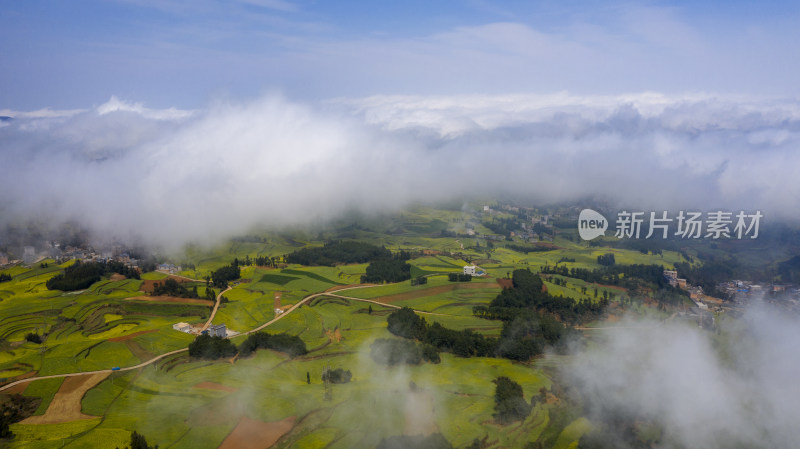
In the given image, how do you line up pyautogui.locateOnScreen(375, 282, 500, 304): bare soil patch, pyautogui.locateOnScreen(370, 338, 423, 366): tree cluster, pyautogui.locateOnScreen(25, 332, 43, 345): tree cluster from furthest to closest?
pyautogui.locateOnScreen(375, 282, 500, 304): bare soil patch → pyautogui.locateOnScreen(25, 332, 43, 345): tree cluster → pyautogui.locateOnScreen(370, 338, 423, 366): tree cluster

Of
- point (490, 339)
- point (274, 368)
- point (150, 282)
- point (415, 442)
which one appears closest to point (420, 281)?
point (490, 339)

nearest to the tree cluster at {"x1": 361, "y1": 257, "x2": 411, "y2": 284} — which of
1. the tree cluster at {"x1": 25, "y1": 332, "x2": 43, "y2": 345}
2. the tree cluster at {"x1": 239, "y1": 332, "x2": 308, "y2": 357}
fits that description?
the tree cluster at {"x1": 239, "y1": 332, "x2": 308, "y2": 357}

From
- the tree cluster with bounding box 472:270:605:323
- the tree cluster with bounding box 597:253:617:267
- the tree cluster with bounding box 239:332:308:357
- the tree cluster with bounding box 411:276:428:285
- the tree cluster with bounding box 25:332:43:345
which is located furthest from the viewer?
the tree cluster with bounding box 597:253:617:267

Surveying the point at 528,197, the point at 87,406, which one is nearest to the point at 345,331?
the point at 87,406

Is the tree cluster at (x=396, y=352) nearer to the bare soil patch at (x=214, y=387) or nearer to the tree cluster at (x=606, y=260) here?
the bare soil patch at (x=214, y=387)

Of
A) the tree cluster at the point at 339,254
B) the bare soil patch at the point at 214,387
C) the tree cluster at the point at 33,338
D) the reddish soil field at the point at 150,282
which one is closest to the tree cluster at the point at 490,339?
the bare soil patch at the point at 214,387

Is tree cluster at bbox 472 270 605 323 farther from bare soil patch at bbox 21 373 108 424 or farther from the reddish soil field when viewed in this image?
the reddish soil field

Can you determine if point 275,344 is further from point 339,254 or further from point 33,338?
point 339,254

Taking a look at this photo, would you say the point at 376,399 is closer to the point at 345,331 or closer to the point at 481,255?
the point at 345,331
